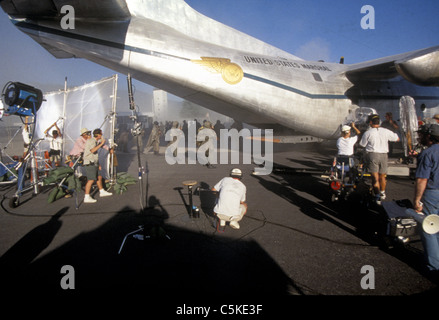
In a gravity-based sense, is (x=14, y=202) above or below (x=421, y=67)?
below

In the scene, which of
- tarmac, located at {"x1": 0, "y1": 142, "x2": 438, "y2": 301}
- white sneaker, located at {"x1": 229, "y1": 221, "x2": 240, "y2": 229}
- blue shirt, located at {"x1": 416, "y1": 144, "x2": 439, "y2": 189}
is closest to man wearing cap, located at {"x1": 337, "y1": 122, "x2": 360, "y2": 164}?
tarmac, located at {"x1": 0, "y1": 142, "x2": 438, "y2": 301}

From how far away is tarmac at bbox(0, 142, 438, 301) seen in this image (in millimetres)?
2955

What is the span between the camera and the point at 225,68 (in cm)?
789

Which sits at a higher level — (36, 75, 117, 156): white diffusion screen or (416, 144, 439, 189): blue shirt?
(36, 75, 117, 156): white diffusion screen

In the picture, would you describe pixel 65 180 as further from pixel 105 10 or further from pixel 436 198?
pixel 436 198

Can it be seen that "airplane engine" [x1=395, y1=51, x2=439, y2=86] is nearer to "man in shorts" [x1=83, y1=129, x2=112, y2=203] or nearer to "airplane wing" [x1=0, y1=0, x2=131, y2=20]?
"airplane wing" [x1=0, y1=0, x2=131, y2=20]

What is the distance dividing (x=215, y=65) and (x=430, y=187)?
21.4 feet

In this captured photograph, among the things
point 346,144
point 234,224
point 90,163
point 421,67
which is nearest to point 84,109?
point 90,163

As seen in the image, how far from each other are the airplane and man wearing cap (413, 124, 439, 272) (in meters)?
5.74

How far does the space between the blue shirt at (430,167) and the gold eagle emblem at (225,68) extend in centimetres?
592

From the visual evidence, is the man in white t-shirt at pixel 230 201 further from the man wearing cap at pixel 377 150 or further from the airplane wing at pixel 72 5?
the airplane wing at pixel 72 5

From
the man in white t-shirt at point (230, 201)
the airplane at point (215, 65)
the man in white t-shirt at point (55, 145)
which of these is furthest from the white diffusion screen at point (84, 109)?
the man in white t-shirt at point (230, 201)

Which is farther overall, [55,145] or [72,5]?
[55,145]

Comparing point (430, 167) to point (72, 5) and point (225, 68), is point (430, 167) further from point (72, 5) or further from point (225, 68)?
point (72, 5)
